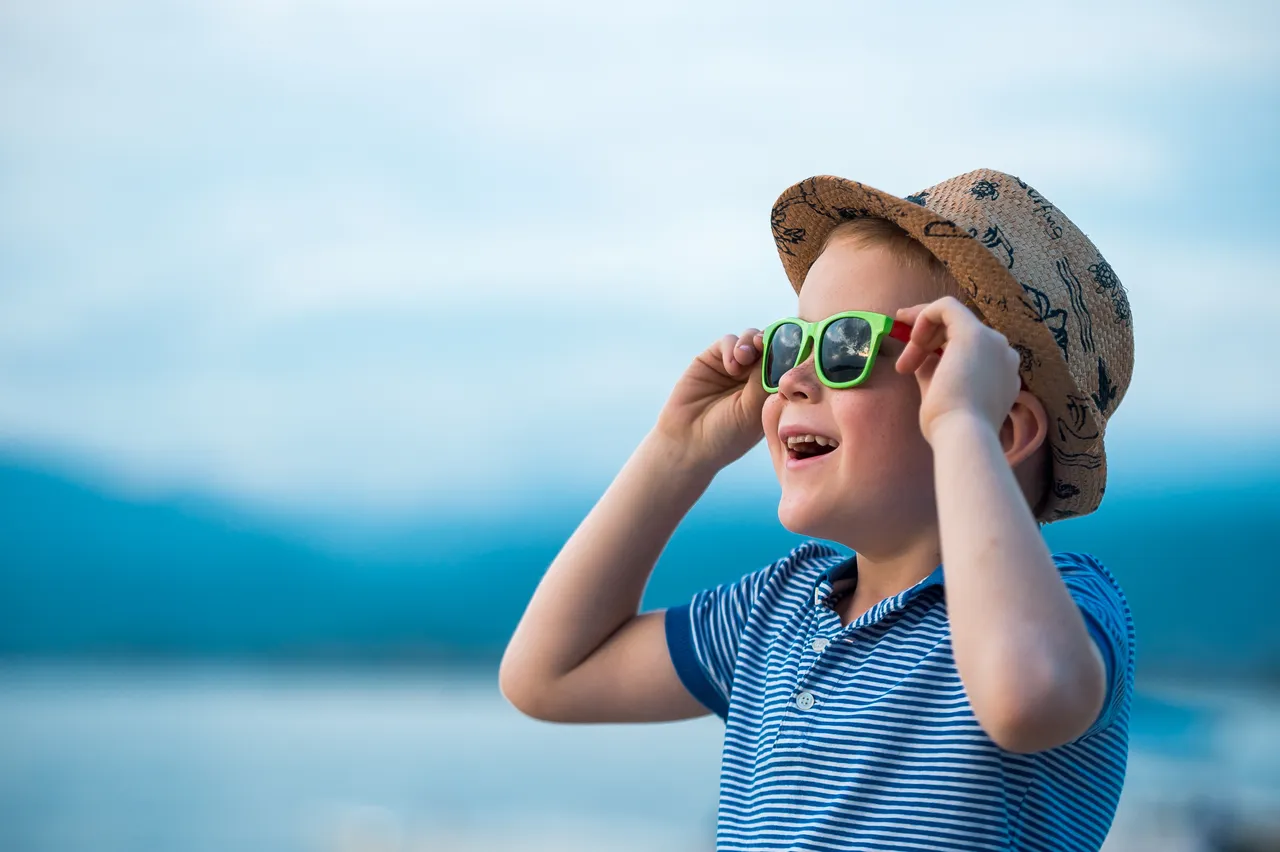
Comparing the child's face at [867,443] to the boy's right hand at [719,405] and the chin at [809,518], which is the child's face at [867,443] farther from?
the boy's right hand at [719,405]

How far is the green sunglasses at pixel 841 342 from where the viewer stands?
4.35 feet

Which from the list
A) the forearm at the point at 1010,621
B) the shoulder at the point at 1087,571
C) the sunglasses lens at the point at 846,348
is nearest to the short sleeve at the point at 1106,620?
the shoulder at the point at 1087,571

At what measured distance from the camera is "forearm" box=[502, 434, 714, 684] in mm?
1659

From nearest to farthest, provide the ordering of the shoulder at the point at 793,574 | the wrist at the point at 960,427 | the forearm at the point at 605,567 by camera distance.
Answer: the wrist at the point at 960,427 < the shoulder at the point at 793,574 < the forearm at the point at 605,567

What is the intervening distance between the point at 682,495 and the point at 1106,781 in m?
0.65

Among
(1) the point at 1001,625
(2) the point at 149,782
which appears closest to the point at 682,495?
Answer: (1) the point at 1001,625

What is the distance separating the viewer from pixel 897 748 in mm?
1256

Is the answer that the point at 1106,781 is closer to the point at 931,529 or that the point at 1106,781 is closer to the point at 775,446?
the point at 931,529

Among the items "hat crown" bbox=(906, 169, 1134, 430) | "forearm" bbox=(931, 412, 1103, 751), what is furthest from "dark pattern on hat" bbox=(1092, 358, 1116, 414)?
"forearm" bbox=(931, 412, 1103, 751)

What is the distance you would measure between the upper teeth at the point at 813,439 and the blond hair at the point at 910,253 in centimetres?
21

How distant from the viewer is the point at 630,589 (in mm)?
1685

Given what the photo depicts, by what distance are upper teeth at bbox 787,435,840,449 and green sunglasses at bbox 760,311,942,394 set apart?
6 centimetres

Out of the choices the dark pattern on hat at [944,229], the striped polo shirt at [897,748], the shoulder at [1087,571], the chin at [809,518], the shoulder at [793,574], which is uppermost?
the dark pattern on hat at [944,229]

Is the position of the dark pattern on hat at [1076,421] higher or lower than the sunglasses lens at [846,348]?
lower
